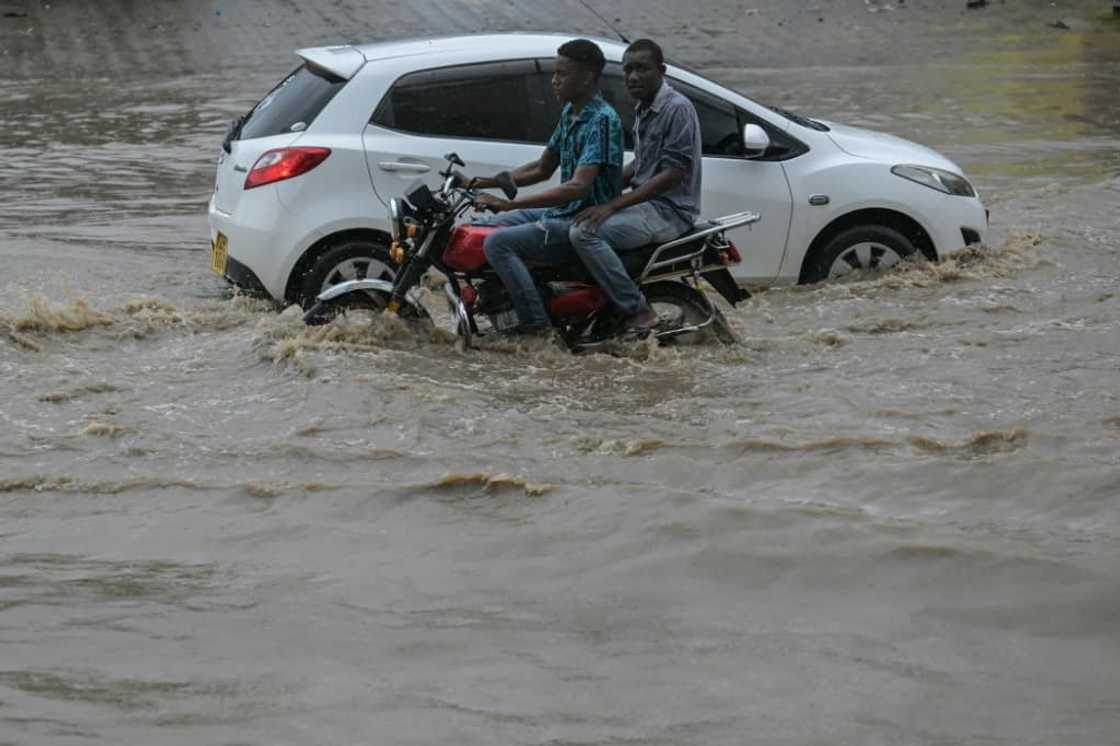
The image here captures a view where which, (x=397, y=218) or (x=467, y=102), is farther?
(x=467, y=102)

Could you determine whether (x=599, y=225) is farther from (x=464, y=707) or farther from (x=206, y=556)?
(x=464, y=707)

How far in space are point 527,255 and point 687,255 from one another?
781mm

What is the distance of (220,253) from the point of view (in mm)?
9555

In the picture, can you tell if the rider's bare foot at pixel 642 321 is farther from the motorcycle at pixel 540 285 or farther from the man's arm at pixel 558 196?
the man's arm at pixel 558 196

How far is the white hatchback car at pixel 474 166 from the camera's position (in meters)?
9.27


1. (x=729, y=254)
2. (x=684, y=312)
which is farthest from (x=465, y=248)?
(x=729, y=254)

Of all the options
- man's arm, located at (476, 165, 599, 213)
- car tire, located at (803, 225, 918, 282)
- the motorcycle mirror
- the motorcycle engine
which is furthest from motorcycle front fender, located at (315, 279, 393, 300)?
car tire, located at (803, 225, 918, 282)

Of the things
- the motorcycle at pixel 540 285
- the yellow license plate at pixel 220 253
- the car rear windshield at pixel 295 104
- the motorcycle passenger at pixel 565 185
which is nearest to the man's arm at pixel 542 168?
the motorcycle passenger at pixel 565 185

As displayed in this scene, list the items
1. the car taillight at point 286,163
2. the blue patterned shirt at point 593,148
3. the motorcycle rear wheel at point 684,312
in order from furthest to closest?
the car taillight at point 286,163, the motorcycle rear wheel at point 684,312, the blue patterned shirt at point 593,148

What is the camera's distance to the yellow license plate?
31.1ft

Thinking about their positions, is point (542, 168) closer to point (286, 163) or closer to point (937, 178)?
point (286, 163)

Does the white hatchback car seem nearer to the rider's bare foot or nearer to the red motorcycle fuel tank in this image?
the red motorcycle fuel tank

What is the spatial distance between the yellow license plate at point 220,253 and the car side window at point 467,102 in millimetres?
1056

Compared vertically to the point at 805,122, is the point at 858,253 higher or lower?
lower
